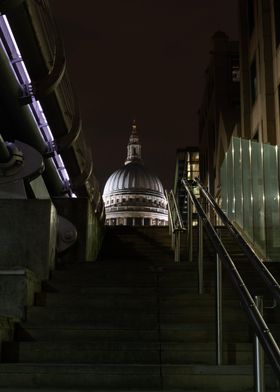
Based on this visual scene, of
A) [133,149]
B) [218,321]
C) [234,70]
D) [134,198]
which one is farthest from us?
[133,149]

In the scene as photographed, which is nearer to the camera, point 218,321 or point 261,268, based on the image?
point 261,268

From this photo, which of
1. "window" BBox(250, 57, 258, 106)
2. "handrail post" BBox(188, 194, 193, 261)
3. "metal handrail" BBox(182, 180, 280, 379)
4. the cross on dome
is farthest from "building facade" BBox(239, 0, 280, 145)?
the cross on dome

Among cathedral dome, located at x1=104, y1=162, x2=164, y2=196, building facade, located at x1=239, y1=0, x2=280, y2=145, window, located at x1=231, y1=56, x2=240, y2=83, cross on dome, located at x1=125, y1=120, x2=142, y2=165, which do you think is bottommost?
building facade, located at x1=239, y1=0, x2=280, y2=145

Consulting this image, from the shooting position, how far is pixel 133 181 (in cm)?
10675

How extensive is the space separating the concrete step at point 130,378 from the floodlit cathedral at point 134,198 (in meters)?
91.9

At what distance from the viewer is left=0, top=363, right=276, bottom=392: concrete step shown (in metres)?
5.16

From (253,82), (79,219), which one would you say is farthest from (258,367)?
(253,82)

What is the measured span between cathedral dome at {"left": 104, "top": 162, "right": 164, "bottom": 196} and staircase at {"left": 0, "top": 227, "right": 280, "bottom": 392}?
3842 inches

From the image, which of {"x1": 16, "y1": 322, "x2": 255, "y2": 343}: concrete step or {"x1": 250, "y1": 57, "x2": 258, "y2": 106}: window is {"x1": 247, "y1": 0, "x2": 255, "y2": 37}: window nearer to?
{"x1": 250, "y1": 57, "x2": 258, "y2": 106}: window

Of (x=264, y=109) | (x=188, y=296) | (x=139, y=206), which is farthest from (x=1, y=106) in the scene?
(x=139, y=206)

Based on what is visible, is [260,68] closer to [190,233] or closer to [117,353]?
[190,233]

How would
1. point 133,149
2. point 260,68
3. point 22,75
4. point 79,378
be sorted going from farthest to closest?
point 133,149 → point 260,68 → point 22,75 → point 79,378

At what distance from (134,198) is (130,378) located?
320ft

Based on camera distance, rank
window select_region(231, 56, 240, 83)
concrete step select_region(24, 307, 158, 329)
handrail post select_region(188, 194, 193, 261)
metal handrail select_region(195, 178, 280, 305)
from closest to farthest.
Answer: metal handrail select_region(195, 178, 280, 305), concrete step select_region(24, 307, 158, 329), handrail post select_region(188, 194, 193, 261), window select_region(231, 56, 240, 83)
